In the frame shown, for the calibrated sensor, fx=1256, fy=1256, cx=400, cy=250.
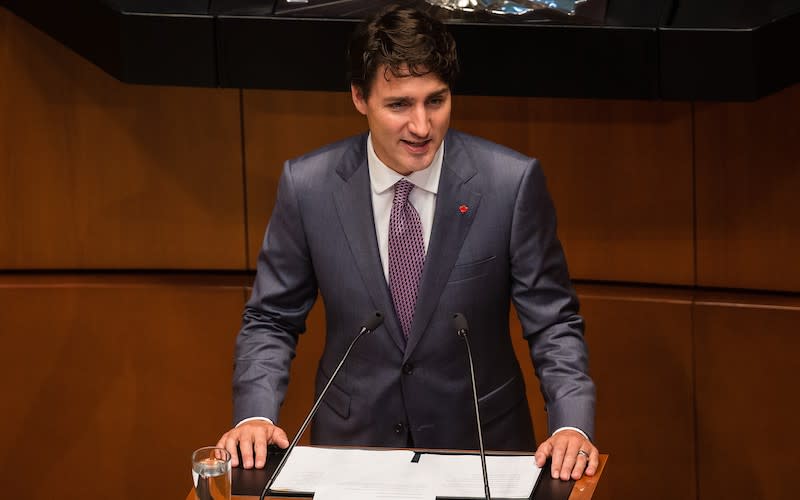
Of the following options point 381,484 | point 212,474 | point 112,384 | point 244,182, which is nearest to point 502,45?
point 244,182

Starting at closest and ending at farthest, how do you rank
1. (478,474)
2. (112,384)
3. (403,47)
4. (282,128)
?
(478,474) < (403,47) < (282,128) < (112,384)

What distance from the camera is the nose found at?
229 centimetres

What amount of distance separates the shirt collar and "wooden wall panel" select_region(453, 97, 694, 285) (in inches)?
39.3

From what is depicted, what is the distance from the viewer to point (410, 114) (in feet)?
7.56

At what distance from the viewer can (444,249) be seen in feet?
8.09

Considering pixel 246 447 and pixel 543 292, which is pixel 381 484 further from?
pixel 543 292

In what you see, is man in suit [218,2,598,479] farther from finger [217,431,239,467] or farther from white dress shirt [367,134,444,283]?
finger [217,431,239,467]

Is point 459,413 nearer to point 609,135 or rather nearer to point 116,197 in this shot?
point 609,135

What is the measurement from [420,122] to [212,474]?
0.75 metres

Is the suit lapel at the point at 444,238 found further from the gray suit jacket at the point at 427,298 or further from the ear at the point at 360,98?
the ear at the point at 360,98

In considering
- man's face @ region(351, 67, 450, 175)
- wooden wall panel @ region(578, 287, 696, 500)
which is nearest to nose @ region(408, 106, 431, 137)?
man's face @ region(351, 67, 450, 175)

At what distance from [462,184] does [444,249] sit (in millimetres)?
137

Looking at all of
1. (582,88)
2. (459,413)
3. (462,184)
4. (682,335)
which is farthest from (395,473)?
(682,335)

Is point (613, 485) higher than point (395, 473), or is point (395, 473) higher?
point (395, 473)
